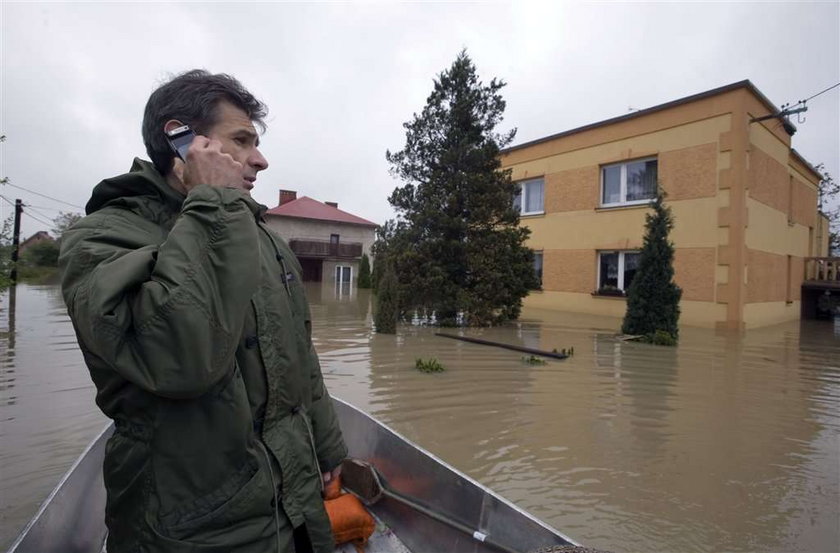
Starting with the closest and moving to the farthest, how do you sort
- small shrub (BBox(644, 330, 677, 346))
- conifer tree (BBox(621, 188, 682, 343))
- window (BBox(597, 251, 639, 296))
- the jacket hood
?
the jacket hood, small shrub (BBox(644, 330, 677, 346)), conifer tree (BBox(621, 188, 682, 343)), window (BBox(597, 251, 639, 296))

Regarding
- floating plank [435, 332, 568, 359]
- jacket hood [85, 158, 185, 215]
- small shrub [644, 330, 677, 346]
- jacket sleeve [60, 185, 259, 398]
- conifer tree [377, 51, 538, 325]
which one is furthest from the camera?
conifer tree [377, 51, 538, 325]

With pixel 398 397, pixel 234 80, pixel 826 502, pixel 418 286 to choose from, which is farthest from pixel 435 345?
pixel 234 80

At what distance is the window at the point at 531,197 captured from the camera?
17328 mm

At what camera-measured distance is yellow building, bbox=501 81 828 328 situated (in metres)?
12.0

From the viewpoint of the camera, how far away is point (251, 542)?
4.46ft

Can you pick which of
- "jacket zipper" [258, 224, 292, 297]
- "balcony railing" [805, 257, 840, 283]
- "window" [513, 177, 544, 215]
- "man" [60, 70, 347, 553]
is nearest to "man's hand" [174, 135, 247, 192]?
"man" [60, 70, 347, 553]

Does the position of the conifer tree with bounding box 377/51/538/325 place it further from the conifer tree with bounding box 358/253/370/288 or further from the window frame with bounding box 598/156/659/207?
the conifer tree with bounding box 358/253/370/288

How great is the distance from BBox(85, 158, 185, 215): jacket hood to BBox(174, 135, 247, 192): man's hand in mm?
75

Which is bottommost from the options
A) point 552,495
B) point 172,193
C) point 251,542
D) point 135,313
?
point 552,495

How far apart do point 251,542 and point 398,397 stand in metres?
4.41

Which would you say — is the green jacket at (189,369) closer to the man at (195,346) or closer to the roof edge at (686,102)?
the man at (195,346)

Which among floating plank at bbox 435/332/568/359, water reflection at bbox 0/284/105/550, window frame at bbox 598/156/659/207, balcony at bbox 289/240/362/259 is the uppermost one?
window frame at bbox 598/156/659/207

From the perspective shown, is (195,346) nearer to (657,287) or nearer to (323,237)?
(657,287)

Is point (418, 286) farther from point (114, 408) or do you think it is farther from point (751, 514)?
point (114, 408)
